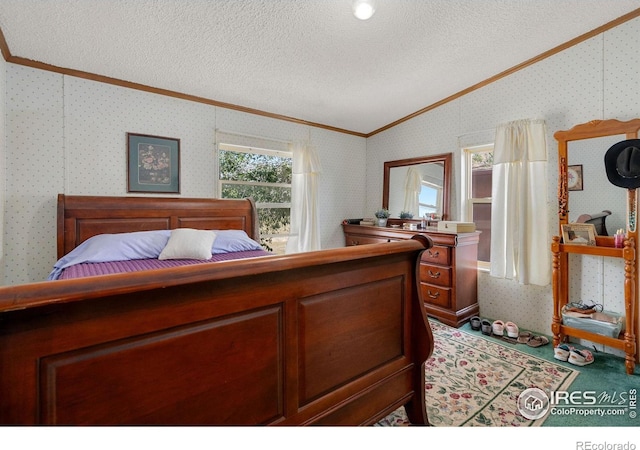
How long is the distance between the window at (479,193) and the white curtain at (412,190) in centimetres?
58

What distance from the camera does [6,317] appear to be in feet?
2.39

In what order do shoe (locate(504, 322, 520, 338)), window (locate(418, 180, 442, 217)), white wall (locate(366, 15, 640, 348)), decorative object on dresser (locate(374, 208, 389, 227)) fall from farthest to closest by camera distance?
1. decorative object on dresser (locate(374, 208, 389, 227))
2. window (locate(418, 180, 442, 217))
3. shoe (locate(504, 322, 520, 338))
4. white wall (locate(366, 15, 640, 348))

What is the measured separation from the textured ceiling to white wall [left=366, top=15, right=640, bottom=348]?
0.19 metres

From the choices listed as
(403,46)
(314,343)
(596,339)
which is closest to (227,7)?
(403,46)

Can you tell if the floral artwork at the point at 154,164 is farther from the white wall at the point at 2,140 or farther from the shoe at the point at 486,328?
the shoe at the point at 486,328

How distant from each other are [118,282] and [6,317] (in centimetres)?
23

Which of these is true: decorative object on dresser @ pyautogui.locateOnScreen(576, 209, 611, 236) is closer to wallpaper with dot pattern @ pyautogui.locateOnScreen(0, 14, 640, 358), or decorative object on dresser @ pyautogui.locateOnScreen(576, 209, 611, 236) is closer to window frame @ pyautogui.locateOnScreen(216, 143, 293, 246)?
wallpaper with dot pattern @ pyautogui.locateOnScreen(0, 14, 640, 358)

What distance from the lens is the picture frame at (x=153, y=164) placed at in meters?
2.89

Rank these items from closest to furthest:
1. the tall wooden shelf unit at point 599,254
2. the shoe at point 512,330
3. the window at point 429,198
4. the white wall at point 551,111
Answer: the tall wooden shelf unit at point 599,254, the white wall at point 551,111, the shoe at point 512,330, the window at point 429,198

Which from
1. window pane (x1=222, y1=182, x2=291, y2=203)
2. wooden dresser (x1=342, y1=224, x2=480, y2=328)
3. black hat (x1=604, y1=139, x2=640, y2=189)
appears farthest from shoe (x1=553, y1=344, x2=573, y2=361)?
window pane (x1=222, y1=182, x2=291, y2=203)

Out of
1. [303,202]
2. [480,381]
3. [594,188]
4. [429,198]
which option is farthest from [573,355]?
[303,202]

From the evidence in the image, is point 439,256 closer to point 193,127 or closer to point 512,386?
point 512,386


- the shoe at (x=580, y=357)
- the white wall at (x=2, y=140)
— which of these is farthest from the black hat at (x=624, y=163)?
the white wall at (x=2, y=140)

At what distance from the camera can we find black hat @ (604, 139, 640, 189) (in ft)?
7.57
